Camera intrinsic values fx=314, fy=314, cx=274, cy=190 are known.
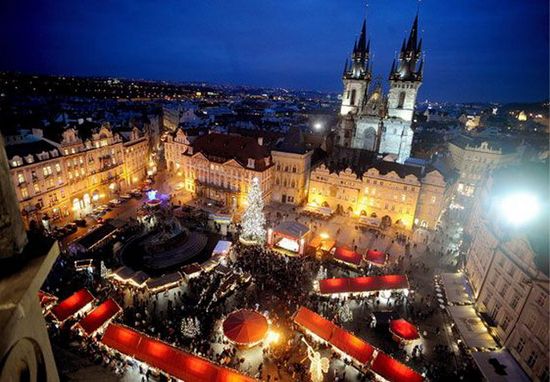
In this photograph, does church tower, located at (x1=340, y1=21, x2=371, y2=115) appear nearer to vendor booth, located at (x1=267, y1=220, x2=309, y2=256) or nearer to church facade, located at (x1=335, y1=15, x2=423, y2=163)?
church facade, located at (x1=335, y1=15, x2=423, y2=163)

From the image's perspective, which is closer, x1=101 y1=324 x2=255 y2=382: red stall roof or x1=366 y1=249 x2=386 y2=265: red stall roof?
x1=101 y1=324 x2=255 y2=382: red stall roof

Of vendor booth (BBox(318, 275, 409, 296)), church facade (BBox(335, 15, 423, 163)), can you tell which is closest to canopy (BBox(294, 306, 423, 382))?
vendor booth (BBox(318, 275, 409, 296))

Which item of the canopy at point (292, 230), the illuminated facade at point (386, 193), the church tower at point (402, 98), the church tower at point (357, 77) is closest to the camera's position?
the canopy at point (292, 230)

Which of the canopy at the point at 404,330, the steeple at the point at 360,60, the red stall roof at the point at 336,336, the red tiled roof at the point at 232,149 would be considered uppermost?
the steeple at the point at 360,60

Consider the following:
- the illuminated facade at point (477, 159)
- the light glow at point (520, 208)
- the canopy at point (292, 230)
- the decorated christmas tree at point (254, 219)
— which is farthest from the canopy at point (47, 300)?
the illuminated facade at point (477, 159)

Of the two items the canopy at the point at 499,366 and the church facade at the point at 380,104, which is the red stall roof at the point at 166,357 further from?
the church facade at the point at 380,104

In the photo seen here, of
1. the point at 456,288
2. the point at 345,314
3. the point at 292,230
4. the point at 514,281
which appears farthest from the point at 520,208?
the point at 292,230

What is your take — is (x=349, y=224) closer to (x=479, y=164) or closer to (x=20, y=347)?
(x=479, y=164)
